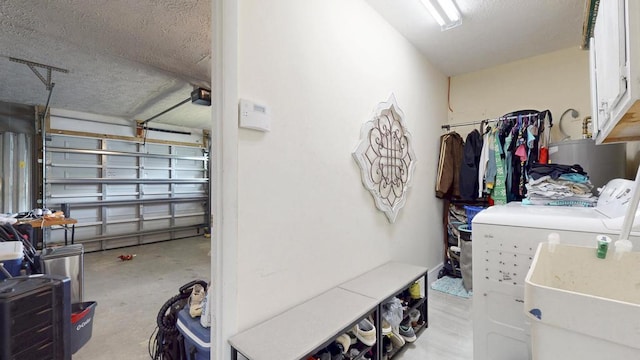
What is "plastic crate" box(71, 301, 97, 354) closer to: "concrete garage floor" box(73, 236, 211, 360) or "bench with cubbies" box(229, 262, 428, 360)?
"concrete garage floor" box(73, 236, 211, 360)

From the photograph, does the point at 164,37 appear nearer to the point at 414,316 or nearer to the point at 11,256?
the point at 11,256

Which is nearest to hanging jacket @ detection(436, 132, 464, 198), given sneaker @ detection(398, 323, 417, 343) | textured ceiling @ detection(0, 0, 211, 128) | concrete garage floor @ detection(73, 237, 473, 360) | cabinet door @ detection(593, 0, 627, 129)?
concrete garage floor @ detection(73, 237, 473, 360)

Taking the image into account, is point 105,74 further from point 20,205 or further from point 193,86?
point 20,205

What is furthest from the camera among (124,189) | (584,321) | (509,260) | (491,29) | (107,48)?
(124,189)

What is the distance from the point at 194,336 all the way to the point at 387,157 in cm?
185

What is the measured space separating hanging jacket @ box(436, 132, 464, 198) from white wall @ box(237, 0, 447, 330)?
3.47 feet

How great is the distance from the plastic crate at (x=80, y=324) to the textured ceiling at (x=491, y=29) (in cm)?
327

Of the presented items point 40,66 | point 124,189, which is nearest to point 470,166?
point 40,66

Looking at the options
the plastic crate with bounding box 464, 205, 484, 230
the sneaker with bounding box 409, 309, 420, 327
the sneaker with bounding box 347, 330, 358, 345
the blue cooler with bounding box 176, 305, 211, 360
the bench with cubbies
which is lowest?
the sneaker with bounding box 409, 309, 420, 327

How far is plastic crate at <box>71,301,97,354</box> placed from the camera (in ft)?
6.28

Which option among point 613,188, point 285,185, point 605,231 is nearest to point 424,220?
point 613,188

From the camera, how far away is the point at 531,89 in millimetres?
3109

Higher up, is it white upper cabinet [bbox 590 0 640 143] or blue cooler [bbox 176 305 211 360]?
white upper cabinet [bbox 590 0 640 143]

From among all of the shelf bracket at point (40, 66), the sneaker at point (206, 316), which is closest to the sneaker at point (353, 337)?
the sneaker at point (206, 316)
